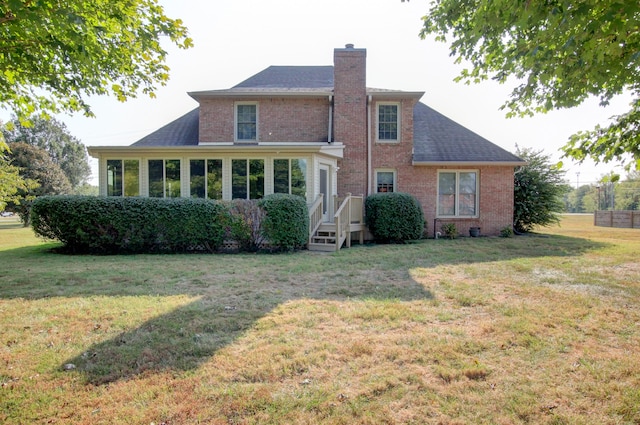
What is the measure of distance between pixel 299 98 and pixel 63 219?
930cm

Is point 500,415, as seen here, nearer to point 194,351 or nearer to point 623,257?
point 194,351

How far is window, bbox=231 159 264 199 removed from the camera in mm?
12695

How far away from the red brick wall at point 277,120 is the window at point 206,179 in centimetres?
313

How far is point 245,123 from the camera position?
51.6 ft

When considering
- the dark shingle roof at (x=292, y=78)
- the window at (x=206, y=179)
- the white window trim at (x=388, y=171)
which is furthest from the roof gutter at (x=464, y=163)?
the window at (x=206, y=179)

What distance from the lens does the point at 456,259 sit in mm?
9812

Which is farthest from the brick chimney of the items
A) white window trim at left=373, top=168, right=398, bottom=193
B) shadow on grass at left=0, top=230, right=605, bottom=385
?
shadow on grass at left=0, top=230, right=605, bottom=385

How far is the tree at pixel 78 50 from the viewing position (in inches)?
171

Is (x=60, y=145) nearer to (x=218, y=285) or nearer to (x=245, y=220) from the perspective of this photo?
(x=245, y=220)

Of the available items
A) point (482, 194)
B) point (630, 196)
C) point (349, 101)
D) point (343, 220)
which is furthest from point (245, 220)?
point (630, 196)

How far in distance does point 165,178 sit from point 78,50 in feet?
28.1

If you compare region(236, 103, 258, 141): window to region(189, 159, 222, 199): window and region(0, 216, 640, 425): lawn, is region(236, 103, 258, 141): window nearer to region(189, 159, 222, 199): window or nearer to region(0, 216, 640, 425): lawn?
region(189, 159, 222, 199): window

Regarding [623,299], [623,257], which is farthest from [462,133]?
[623,299]

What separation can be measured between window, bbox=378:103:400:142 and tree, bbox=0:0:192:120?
10370 mm
